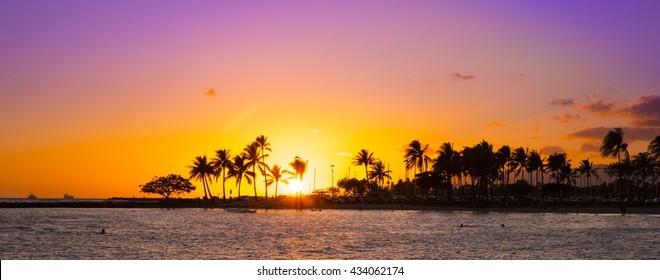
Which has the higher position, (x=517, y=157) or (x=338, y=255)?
(x=517, y=157)

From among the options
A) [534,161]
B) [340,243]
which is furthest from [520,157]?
[340,243]

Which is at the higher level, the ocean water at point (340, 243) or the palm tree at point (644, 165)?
the palm tree at point (644, 165)

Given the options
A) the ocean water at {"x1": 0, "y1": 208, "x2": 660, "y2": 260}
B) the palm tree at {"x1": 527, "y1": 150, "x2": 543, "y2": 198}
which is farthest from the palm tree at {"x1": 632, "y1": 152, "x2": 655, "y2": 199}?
the ocean water at {"x1": 0, "y1": 208, "x2": 660, "y2": 260}

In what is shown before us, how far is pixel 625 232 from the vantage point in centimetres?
7669

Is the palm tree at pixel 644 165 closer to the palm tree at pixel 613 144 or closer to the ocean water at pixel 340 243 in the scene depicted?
the palm tree at pixel 613 144

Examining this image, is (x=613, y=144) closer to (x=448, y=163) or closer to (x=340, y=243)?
(x=448, y=163)

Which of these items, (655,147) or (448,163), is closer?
(655,147)

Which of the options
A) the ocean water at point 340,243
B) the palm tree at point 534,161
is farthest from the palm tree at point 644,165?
the ocean water at point 340,243

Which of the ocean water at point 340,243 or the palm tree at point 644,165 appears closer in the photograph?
the ocean water at point 340,243

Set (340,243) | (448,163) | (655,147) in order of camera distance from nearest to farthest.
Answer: (340,243)
(655,147)
(448,163)

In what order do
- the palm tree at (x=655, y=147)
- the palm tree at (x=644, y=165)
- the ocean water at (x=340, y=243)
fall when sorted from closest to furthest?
the ocean water at (x=340, y=243) → the palm tree at (x=655, y=147) → the palm tree at (x=644, y=165)
